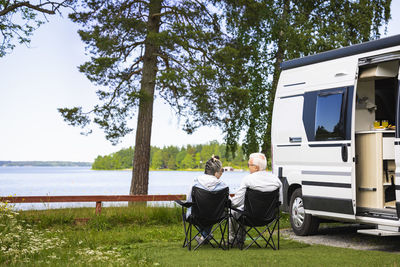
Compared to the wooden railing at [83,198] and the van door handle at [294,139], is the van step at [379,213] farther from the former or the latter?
the wooden railing at [83,198]

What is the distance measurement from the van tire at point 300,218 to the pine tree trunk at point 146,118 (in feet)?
22.2

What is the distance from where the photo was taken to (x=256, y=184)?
7418 mm

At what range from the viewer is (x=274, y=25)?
17.6 metres

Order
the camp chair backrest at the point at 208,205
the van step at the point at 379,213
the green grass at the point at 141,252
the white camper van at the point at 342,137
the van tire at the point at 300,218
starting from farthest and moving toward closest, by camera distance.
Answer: the van tire at the point at 300,218, the white camper van at the point at 342,137, the van step at the point at 379,213, the camp chair backrest at the point at 208,205, the green grass at the point at 141,252

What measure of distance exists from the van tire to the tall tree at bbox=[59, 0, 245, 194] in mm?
5472

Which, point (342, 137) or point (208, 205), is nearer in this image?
point (208, 205)

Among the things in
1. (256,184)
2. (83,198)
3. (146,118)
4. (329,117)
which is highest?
(146,118)

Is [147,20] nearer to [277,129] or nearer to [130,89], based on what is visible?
[130,89]

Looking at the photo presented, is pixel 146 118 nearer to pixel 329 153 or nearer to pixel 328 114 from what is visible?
pixel 328 114

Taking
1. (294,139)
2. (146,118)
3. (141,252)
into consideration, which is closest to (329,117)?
(294,139)

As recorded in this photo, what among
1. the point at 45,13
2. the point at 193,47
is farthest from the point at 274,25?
the point at 45,13

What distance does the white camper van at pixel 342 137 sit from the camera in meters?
7.75

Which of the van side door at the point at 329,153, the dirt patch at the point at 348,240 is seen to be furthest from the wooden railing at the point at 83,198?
the van side door at the point at 329,153

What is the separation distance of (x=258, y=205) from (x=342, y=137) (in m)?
1.70
